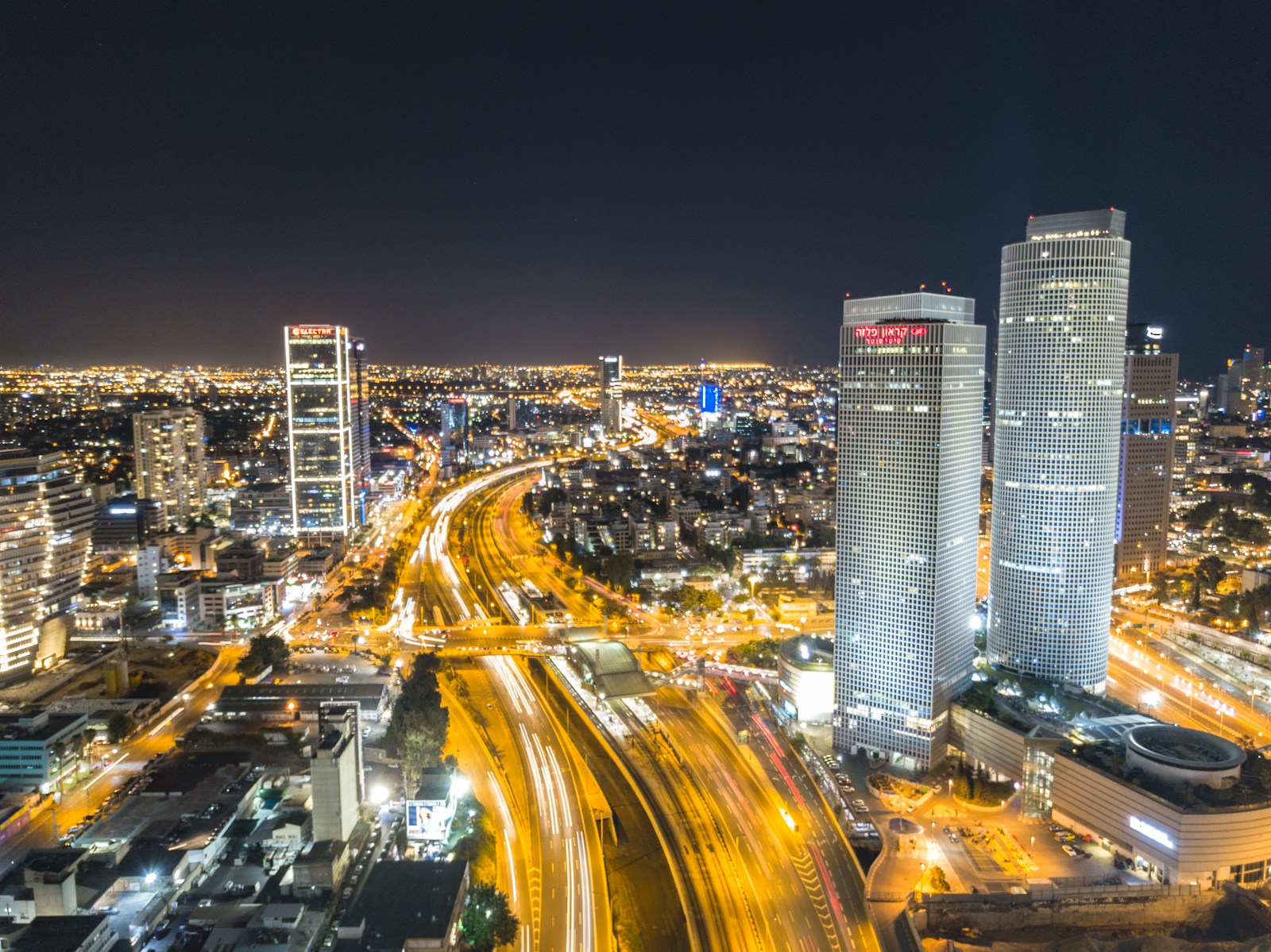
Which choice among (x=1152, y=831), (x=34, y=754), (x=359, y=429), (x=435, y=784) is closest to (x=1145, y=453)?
Answer: (x=1152, y=831)

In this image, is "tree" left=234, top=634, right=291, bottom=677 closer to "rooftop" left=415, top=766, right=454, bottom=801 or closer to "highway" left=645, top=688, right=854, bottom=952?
"rooftop" left=415, top=766, right=454, bottom=801

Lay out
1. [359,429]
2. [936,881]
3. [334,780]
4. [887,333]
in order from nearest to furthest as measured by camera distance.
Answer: [936,881] → [334,780] → [887,333] → [359,429]

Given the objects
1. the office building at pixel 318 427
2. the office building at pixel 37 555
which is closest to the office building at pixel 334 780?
the office building at pixel 37 555

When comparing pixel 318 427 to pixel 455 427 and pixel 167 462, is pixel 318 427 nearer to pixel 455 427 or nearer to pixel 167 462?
pixel 167 462

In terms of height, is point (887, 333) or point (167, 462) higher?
point (887, 333)

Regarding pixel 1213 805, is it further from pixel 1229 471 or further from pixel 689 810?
pixel 1229 471

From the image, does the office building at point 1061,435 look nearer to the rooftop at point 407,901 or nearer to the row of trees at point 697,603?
the row of trees at point 697,603

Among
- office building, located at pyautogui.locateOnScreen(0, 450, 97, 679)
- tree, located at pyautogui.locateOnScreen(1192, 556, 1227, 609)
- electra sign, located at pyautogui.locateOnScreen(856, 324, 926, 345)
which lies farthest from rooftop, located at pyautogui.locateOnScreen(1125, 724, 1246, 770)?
office building, located at pyautogui.locateOnScreen(0, 450, 97, 679)
